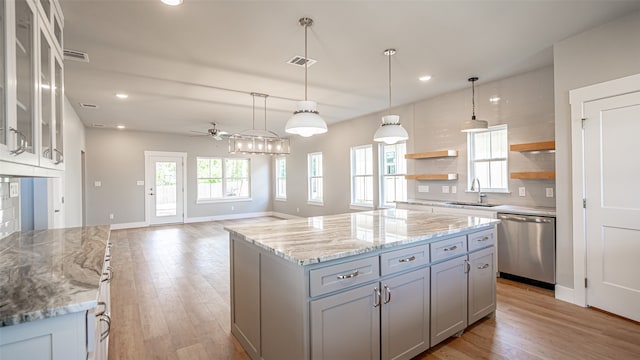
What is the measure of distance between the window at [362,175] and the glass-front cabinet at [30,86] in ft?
18.0

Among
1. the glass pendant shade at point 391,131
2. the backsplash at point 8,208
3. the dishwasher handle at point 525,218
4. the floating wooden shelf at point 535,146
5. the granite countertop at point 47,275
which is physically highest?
the glass pendant shade at point 391,131

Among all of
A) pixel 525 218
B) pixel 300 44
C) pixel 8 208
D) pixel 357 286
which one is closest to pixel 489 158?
pixel 525 218

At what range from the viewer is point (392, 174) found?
6.27m

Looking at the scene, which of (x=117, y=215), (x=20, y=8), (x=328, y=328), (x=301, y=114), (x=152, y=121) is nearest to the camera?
(x=20, y=8)

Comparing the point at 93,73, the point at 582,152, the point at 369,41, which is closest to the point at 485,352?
the point at 582,152

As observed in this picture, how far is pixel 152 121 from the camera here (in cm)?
697

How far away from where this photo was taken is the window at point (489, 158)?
14.5 feet

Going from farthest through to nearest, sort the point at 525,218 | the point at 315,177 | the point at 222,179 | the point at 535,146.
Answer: the point at 222,179, the point at 315,177, the point at 535,146, the point at 525,218

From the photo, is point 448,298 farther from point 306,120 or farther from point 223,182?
point 223,182

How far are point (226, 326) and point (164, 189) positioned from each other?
7071 millimetres

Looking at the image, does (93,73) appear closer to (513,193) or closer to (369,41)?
(369,41)

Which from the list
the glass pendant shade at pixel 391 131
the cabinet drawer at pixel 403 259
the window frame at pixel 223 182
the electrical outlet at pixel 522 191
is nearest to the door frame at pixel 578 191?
the electrical outlet at pixel 522 191

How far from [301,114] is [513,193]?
346 centimetres

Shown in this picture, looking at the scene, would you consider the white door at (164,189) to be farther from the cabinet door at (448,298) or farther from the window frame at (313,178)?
the cabinet door at (448,298)
